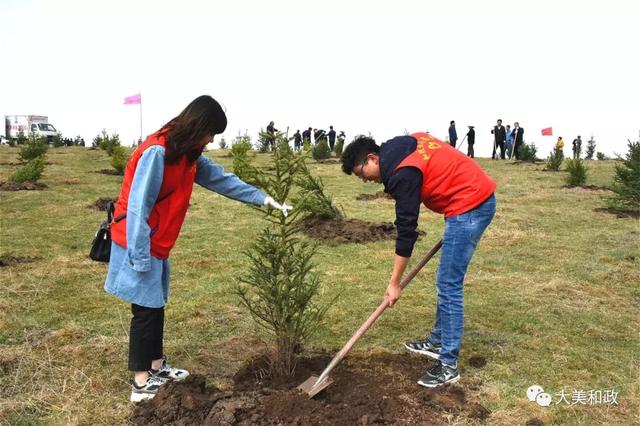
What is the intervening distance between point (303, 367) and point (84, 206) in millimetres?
8759

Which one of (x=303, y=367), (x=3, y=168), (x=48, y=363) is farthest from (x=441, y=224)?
(x=3, y=168)

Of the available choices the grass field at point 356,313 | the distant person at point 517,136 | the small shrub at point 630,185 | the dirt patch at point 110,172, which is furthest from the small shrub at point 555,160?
the dirt patch at point 110,172

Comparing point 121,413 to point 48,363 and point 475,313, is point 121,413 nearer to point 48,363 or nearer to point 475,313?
point 48,363

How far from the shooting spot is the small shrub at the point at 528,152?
22.7m

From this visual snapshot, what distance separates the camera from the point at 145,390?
3.66 meters

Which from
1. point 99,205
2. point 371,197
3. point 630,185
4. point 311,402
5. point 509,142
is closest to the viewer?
point 311,402

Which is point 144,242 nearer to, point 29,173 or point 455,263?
point 455,263

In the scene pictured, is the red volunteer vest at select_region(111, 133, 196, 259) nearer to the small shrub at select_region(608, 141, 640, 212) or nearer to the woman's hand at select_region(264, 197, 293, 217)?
the woman's hand at select_region(264, 197, 293, 217)

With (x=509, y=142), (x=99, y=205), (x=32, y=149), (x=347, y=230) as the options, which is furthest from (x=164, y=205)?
(x=509, y=142)

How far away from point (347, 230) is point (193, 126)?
585 centimetres

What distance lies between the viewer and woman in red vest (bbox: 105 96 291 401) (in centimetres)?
321

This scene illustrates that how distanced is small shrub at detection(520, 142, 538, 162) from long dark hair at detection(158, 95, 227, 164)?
21.4 m

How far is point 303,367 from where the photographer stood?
13.3ft

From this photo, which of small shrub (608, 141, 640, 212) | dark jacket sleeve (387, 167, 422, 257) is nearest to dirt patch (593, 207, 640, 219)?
small shrub (608, 141, 640, 212)
